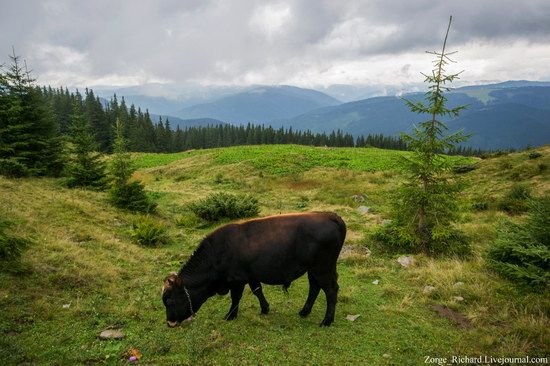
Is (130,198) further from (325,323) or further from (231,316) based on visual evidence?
(325,323)

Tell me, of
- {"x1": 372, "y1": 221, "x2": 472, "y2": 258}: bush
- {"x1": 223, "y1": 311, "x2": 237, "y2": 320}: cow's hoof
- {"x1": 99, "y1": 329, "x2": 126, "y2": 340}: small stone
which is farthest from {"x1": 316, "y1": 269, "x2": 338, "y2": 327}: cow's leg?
{"x1": 372, "y1": 221, "x2": 472, "y2": 258}: bush

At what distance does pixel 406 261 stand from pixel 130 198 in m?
13.6

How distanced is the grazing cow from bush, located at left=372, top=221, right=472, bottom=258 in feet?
19.4

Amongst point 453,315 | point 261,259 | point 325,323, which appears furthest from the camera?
point 453,315

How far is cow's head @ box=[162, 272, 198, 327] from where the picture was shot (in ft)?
23.1

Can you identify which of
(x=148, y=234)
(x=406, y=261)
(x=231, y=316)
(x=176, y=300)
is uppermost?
(x=176, y=300)

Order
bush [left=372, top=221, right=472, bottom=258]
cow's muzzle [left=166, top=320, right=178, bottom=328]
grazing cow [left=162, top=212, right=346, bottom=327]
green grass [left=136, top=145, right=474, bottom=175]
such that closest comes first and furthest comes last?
cow's muzzle [left=166, top=320, right=178, bottom=328] → grazing cow [left=162, top=212, right=346, bottom=327] → bush [left=372, top=221, right=472, bottom=258] → green grass [left=136, top=145, right=474, bottom=175]

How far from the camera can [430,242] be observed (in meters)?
12.4

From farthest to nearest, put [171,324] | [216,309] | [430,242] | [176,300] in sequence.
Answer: [430,242]
[216,309]
[176,300]
[171,324]

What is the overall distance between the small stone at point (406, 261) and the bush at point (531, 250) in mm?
2388

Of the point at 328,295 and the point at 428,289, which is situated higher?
the point at 328,295

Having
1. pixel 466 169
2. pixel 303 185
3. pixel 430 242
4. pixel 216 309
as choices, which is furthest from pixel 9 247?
pixel 466 169

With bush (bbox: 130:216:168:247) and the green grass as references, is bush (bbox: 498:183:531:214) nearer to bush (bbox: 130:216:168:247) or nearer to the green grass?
the green grass

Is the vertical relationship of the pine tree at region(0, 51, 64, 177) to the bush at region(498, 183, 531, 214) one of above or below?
above
